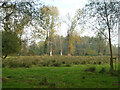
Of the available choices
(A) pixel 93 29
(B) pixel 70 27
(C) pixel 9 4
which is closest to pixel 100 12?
(A) pixel 93 29

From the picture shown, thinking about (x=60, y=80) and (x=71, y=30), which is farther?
(x=71, y=30)

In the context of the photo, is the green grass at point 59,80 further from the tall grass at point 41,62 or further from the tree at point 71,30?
the tree at point 71,30

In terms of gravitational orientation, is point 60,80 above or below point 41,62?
below

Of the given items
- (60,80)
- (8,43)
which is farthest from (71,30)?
(60,80)

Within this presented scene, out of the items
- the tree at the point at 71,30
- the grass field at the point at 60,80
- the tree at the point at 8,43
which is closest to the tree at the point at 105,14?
the grass field at the point at 60,80

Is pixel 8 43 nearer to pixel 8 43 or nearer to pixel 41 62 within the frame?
pixel 8 43

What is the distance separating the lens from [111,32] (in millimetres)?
11141

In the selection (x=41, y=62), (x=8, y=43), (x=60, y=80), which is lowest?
(x=60, y=80)

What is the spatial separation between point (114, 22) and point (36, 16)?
5.63 metres

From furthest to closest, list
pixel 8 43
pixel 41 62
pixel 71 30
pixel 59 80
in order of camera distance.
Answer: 1. pixel 71 30
2. pixel 8 43
3. pixel 41 62
4. pixel 59 80

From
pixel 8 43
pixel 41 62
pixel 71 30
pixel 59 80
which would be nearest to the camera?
pixel 59 80

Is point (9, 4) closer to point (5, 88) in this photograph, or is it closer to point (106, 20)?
point (5, 88)

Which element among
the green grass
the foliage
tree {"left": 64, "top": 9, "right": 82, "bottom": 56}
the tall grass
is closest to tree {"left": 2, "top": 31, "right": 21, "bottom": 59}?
the foliage

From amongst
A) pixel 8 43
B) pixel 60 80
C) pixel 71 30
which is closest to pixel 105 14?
pixel 60 80
